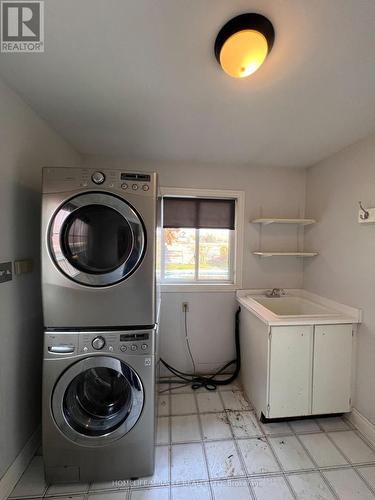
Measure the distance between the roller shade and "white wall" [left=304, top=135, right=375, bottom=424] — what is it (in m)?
0.91

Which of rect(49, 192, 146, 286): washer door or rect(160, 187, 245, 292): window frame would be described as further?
rect(160, 187, 245, 292): window frame

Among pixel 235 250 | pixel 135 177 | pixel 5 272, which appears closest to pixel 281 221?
pixel 235 250

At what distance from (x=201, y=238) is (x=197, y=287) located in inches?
21.6

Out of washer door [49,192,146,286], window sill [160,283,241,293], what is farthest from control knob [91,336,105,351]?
window sill [160,283,241,293]

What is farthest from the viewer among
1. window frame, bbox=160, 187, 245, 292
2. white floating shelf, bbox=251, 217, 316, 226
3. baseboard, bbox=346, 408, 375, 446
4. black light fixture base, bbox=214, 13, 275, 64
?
window frame, bbox=160, 187, 245, 292

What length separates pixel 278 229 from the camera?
252 cm

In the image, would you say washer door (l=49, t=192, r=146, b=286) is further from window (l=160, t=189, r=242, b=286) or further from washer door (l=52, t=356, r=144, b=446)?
window (l=160, t=189, r=242, b=286)

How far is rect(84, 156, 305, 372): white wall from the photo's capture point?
2414mm

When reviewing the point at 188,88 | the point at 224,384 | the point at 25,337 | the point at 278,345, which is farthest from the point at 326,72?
the point at 224,384

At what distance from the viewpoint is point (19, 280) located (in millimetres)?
1409

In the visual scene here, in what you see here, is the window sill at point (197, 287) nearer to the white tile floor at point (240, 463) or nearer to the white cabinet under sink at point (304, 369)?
the white cabinet under sink at point (304, 369)

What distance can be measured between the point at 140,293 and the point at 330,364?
166cm

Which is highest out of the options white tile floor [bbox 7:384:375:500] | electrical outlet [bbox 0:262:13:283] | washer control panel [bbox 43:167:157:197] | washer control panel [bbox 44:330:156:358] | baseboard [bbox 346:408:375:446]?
washer control panel [bbox 43:167:157:197]

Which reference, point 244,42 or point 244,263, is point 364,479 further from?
point 244,42
